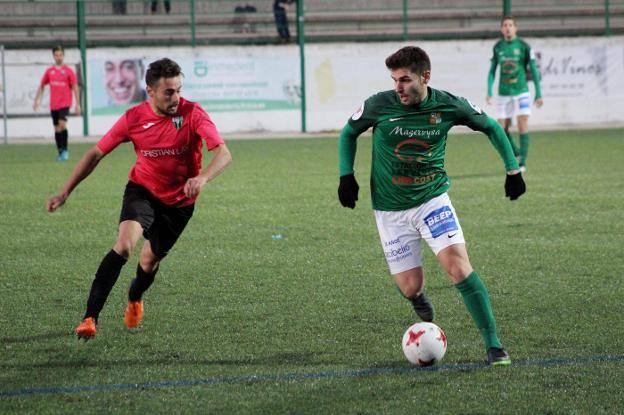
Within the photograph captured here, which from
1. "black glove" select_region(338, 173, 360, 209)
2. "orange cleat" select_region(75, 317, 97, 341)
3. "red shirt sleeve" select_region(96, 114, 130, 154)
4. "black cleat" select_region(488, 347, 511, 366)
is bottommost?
"black cleat" select_region(488, 347, 511, 366)

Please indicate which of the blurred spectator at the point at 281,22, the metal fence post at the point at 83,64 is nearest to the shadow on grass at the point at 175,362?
the metal fence post at the point at 83,64

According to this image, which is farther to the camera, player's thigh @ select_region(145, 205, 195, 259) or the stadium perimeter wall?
the stadium perimeter wall

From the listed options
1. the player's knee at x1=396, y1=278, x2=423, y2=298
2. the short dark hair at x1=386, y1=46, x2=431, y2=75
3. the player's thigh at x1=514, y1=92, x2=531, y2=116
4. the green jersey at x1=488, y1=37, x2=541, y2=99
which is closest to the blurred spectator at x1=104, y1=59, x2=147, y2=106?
the green jersey at x1=488, y1=37, x2=541, y2=99

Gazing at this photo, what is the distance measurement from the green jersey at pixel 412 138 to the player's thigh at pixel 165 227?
131 cm

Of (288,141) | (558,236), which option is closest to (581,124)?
(288,141)

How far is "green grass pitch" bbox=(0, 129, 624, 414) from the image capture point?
16.5ft

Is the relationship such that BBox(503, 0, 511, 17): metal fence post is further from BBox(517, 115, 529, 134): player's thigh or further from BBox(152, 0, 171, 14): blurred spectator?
BBox(517, 115, 529, 134): player's thigh

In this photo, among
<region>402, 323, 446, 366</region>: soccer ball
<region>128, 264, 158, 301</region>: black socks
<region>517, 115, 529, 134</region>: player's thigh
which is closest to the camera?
<region>402, 323, 446, 366</region>: soccer ball

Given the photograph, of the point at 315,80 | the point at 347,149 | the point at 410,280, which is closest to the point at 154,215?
the point at 347,149

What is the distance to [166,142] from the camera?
6.39 meters

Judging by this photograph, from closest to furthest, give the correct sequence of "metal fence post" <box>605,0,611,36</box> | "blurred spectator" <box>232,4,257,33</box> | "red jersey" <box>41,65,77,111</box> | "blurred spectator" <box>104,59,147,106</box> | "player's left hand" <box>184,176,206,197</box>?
"player's left hand" <box>184,176,206,197</box>
"red jersey" <box>41,65,77,111</box>
"blurred spectator" <box>104,59,147,106</box>
"blurred spectator" <box>232,4,257,33</box>
"metal fence post" <box>605,0,611,36</box>

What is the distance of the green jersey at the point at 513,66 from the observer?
15695 mm

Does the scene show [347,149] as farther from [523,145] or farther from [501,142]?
[523,145]

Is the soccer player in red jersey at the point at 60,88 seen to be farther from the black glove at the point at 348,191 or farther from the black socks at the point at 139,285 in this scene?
the black glove at the point at 348,191
